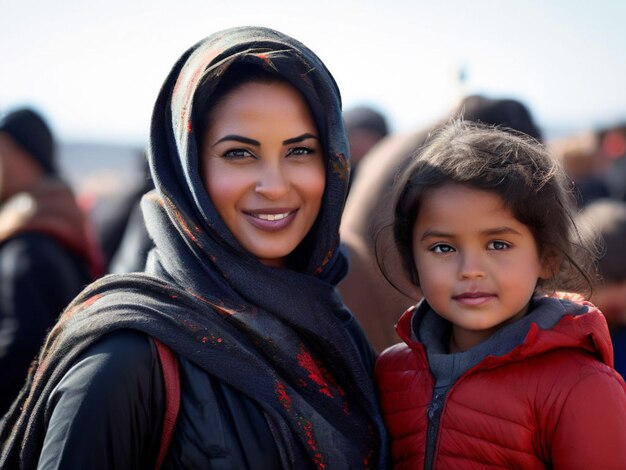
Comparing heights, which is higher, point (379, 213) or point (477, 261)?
point (477, 261)

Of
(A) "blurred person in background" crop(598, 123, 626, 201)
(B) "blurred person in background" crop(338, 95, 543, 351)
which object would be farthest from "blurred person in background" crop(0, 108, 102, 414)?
(A) "blurred person in background" crop(598, 123, 626, 201)

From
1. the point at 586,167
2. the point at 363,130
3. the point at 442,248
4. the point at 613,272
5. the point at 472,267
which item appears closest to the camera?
the point at 472,267

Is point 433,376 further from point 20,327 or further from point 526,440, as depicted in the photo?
point 20,327

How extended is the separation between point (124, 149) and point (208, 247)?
31.2 m

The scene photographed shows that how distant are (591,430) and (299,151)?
3.47ft

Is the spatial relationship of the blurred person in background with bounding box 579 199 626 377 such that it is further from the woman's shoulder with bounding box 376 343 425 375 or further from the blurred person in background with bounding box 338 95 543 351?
the woman's shoulder with bounding box 376 343 425 375

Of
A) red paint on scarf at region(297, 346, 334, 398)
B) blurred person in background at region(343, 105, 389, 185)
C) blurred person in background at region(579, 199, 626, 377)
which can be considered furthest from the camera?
blurred person in background at region(343, 105, 389, 185)

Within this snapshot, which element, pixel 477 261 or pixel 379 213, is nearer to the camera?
pixel 477 261

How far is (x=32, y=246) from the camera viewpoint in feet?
12.8

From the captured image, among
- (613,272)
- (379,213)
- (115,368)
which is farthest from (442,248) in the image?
(613,272)

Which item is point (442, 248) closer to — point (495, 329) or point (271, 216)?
point (495, 329)

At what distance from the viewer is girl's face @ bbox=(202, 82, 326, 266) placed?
7.22ft

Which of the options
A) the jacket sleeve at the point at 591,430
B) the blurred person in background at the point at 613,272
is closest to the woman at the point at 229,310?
the jacket sleeve at the point at 591,430

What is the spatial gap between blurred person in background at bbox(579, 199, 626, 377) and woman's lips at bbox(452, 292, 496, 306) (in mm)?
1248
